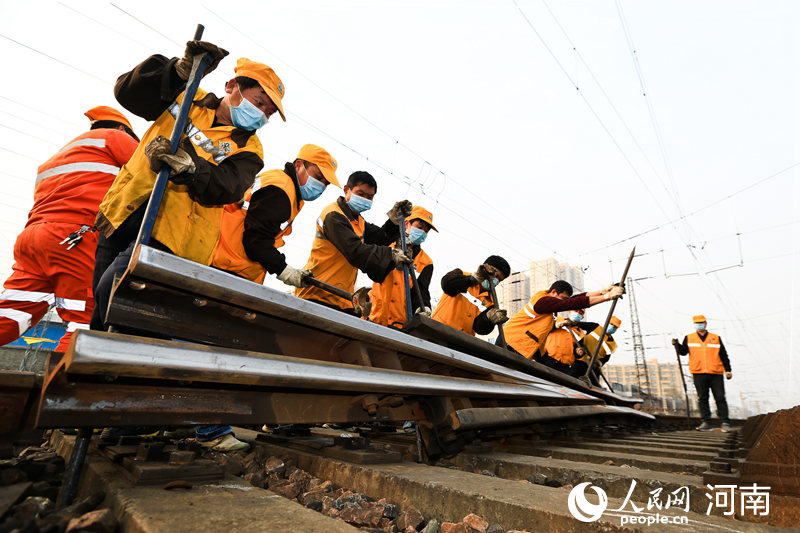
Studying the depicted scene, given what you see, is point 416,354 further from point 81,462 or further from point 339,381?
point 81,462

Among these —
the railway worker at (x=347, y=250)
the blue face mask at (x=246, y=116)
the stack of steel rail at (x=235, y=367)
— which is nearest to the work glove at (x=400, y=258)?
the railway worker at (x=347, y=250)

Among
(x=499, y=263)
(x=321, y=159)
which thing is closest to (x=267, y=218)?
(x=321, y=159)

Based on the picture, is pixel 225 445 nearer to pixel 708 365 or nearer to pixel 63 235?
pixel 63 235

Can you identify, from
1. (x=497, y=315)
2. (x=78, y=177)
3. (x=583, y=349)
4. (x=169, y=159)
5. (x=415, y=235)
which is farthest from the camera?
(x=583, y=349)

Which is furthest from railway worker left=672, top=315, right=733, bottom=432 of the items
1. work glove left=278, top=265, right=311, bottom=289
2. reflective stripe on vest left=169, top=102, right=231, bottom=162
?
reflective stripe on vest left=169, top=102, right=231, bottom=162

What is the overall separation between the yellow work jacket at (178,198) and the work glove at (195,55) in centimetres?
19

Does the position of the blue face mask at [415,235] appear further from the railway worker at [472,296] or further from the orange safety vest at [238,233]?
the orange safety vest at [238,233]

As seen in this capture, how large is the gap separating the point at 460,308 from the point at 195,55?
14.7 feet

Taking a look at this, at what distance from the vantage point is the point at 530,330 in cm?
659

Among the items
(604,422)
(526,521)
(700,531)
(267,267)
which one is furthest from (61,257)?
(604,422)

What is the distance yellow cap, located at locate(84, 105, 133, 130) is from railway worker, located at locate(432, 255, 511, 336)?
157 inches

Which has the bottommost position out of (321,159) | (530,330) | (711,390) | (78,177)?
(711,390)

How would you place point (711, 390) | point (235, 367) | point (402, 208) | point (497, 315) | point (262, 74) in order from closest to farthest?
1. point (235, 367)
2. point (262, 74)
3. point (402, 208)
4. point (497, 315)
5. point (711, 390)

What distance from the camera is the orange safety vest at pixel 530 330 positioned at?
21.5ft
